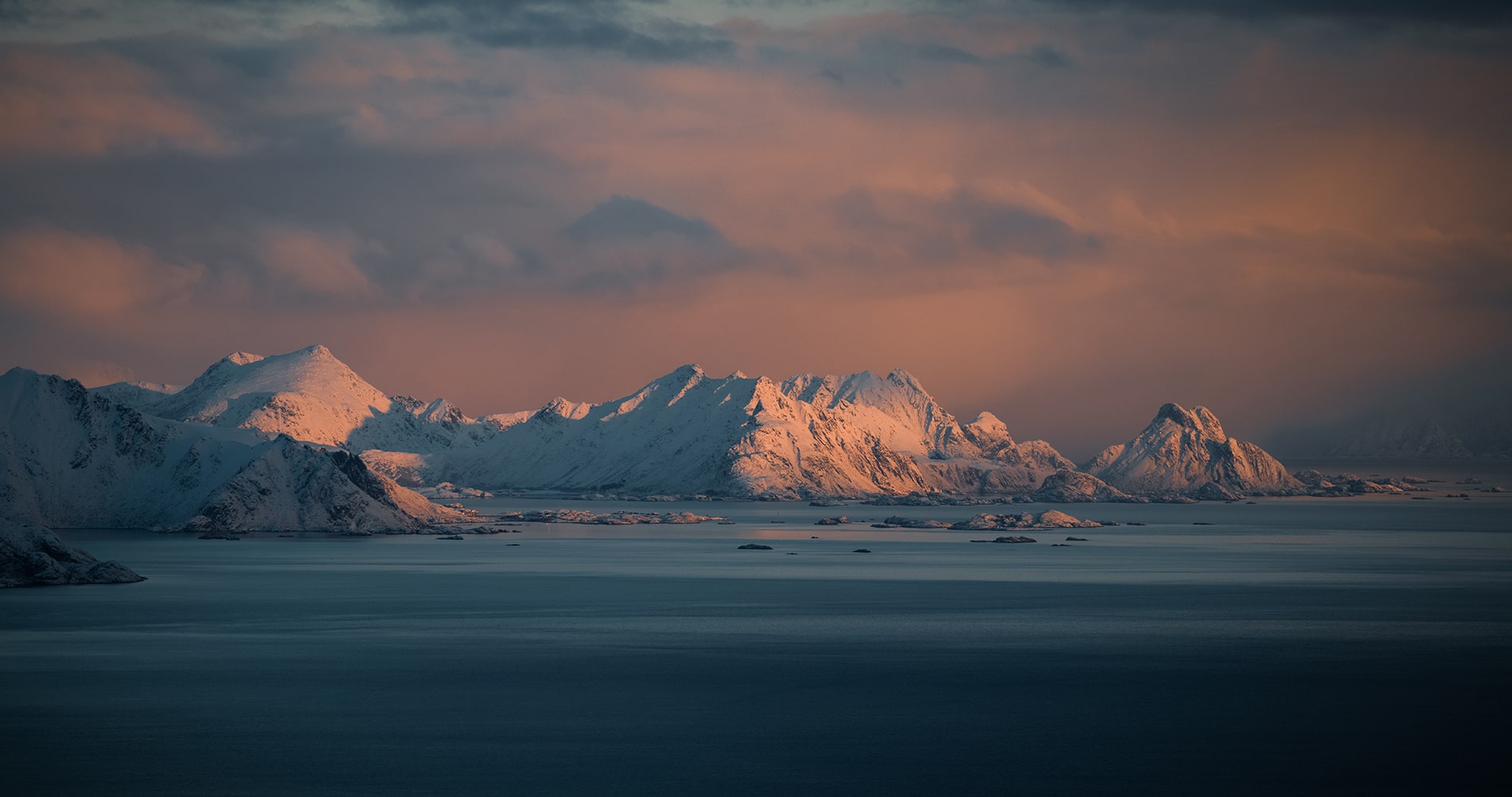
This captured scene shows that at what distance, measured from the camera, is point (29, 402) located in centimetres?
14038

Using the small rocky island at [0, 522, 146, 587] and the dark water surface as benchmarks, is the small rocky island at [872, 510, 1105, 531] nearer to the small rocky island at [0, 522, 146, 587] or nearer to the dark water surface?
the dark water surface

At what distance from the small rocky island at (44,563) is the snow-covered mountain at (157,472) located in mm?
58139

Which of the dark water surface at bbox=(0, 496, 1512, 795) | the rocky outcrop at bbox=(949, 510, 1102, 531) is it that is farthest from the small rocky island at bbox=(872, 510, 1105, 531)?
the dark water surface at bbox=(0, 496, 1512, 795)

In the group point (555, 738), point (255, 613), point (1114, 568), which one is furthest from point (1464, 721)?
point (1114, 568)

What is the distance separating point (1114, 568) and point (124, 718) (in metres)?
79.8

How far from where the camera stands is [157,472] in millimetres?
150125

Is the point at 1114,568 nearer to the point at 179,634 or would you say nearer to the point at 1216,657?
the point at 1216,657

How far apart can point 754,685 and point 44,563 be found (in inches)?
2087

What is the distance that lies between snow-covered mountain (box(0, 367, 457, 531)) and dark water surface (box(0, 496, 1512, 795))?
Result: 162 feet

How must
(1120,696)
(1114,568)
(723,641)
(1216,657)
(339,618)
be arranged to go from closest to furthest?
(1120,696)
(1216,657)
(723,641)
(339,618)
(1114,568)

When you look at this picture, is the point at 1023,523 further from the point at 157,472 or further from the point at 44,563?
the point at 44,563

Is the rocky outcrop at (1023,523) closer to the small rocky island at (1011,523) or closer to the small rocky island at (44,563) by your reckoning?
the small rocky island at (1011,523)

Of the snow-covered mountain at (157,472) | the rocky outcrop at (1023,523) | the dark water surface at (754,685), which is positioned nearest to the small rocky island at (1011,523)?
the rocky outcrop at (1023,523)

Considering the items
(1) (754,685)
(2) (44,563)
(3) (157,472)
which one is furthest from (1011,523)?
(1) (754,685)
